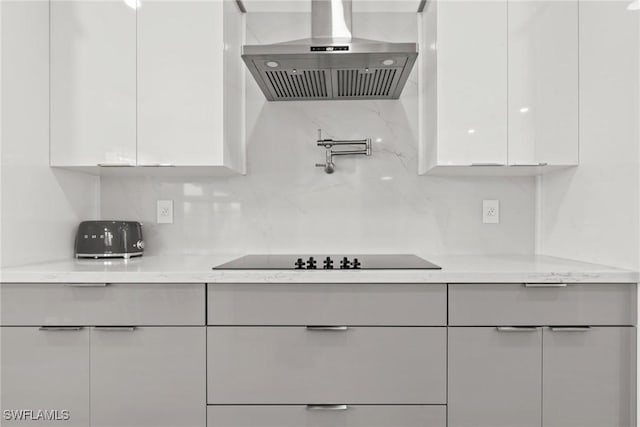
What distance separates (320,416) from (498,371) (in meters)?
0.66

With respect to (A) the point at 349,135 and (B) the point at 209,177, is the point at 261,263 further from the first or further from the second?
(A) the point at 349,135

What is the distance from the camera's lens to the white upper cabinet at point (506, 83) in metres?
1.79

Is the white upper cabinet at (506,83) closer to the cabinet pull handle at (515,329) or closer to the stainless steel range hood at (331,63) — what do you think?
the stainless steel range hood at (331,63)

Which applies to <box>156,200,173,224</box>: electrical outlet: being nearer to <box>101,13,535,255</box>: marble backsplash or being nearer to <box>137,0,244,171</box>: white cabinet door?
<box>101,13,535,255</box>: marble backsplash

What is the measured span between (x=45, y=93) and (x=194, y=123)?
646mm

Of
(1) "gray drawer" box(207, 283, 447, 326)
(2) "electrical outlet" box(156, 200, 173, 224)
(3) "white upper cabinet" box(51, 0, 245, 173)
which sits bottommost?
(1) "gray drawer" box(207, 283, 447, 326)

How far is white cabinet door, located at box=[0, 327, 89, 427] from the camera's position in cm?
151

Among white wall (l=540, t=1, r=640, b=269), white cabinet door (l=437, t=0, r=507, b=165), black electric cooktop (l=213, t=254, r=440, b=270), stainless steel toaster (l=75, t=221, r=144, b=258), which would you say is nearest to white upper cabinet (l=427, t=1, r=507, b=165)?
white cabinet door (l=437, t=0, r=507, b=165)

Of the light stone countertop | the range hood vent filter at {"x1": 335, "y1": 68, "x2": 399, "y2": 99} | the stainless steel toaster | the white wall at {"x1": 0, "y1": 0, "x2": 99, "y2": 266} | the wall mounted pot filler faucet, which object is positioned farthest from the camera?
the wall mounted pot filler faucet

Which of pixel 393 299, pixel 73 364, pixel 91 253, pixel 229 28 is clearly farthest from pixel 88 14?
pixel 393 299

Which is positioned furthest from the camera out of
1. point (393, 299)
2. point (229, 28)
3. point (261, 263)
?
point (229, 28)

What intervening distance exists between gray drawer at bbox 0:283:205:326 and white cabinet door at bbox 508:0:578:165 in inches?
57.6

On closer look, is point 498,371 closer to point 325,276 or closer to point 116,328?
point 325,276

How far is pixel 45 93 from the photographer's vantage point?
180 centimetres
